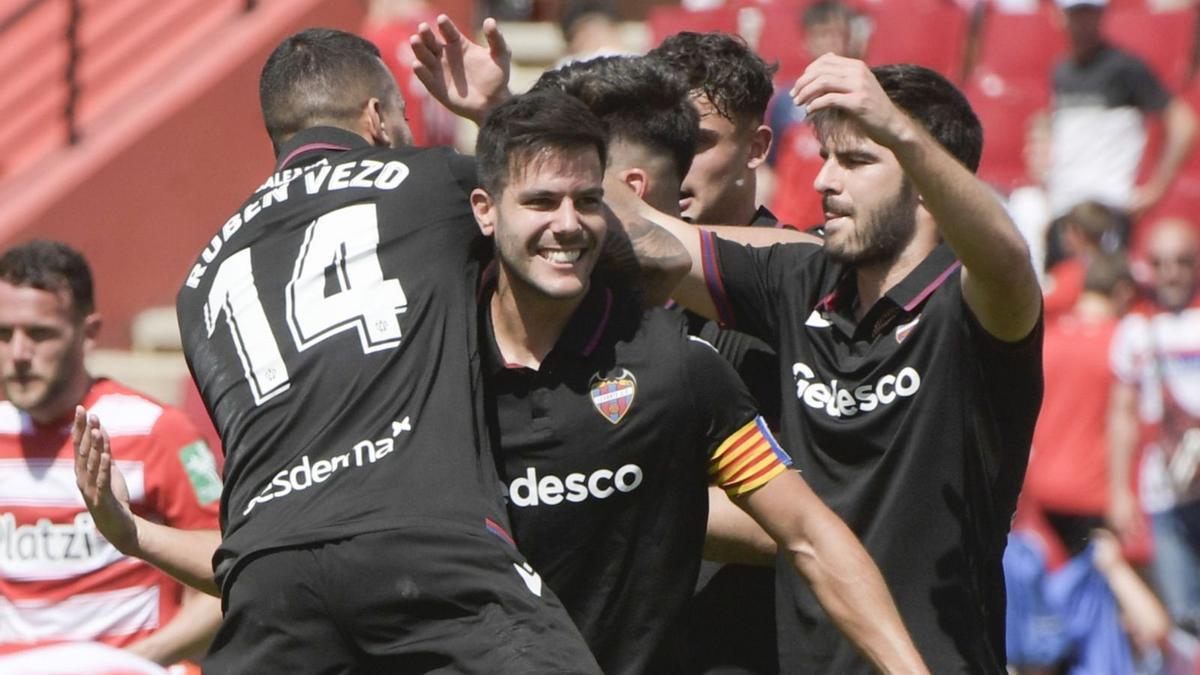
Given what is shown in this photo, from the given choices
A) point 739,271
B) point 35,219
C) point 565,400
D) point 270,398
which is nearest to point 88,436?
point 270,398

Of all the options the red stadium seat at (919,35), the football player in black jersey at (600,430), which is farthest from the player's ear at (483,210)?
the red stadium seat at (919,35)

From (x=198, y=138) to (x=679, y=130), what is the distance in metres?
6.49

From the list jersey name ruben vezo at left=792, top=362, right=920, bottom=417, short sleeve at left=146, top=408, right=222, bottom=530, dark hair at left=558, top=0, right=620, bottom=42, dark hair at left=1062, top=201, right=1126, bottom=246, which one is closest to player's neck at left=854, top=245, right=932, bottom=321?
jersey name ruben vezo at left=792, top=362, right=920, bottom=417

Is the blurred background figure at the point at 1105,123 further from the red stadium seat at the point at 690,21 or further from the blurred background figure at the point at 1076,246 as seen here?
the red stadium seat at the point at 690,21

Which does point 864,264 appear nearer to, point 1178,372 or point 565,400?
point 565,400

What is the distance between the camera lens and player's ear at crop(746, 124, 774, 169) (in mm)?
5258

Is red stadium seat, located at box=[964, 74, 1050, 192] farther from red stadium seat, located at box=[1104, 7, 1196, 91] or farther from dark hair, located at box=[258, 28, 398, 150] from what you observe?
dark hair, located at box=[258, 28, 398, 150]

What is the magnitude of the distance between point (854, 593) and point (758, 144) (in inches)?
66.7

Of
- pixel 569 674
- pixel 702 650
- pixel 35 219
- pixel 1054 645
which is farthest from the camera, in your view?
pixel 35 219

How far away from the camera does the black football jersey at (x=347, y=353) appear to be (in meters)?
3.81

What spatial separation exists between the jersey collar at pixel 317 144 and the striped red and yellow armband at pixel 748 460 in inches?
41.4

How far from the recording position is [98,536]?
20.0 ft

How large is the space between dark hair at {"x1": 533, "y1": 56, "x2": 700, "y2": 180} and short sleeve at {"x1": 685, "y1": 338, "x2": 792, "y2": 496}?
35.9 inches

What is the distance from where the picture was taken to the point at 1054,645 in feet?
28.5
